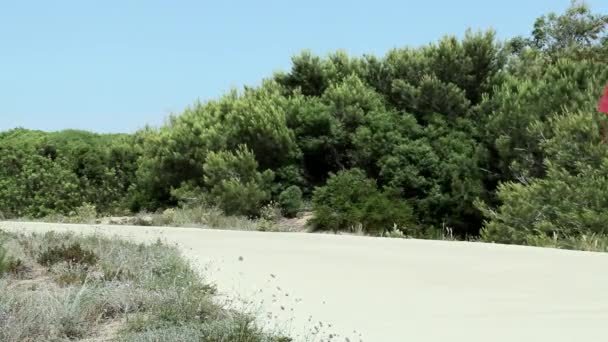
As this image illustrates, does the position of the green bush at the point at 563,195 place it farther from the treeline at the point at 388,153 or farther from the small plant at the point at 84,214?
the small plant at the point at 84,214

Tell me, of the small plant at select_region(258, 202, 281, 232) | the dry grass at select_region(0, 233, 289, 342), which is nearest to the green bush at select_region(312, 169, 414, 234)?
the small plant at select_region(258, 202, 281, 232)

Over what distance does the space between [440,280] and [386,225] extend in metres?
8.04

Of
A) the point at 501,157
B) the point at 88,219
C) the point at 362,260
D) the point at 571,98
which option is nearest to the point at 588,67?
the point at 571,98

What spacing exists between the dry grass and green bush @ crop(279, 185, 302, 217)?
9.49 metres

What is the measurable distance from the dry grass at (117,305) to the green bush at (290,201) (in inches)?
374

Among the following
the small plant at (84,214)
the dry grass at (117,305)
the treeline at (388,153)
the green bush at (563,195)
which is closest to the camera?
the dry grass at (117,305)

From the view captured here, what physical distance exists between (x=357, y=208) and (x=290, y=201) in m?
2.48

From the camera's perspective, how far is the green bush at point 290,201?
1831 cm

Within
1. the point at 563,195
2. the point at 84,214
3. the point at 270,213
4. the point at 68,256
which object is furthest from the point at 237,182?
the point at 68,256

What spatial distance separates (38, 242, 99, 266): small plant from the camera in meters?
8.85

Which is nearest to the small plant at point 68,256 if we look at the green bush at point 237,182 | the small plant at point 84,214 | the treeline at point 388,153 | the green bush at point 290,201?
the treeline at point 388,153

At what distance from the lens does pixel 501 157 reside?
17.4m

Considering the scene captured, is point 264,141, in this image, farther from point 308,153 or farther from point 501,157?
point 501,157

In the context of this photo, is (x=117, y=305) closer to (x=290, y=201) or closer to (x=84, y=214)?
(x=290, y=201)
